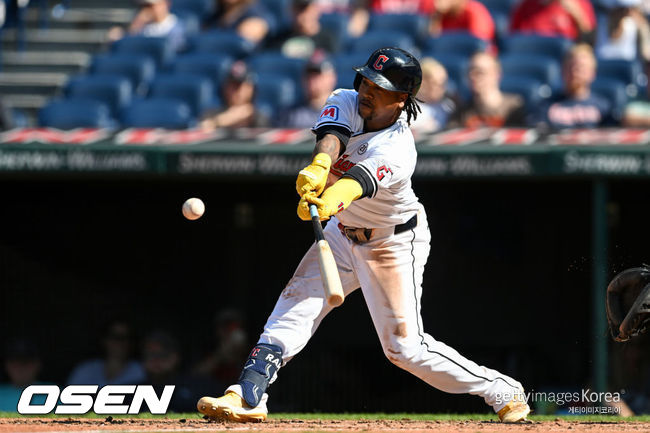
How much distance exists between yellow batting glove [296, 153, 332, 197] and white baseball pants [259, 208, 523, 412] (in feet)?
1.66

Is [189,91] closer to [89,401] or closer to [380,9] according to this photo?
[380,9]

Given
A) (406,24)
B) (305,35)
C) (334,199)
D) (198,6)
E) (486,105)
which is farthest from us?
(198,6)

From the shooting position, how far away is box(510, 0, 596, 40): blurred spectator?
980 centimetres

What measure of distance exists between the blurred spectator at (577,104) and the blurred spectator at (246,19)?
3.05m

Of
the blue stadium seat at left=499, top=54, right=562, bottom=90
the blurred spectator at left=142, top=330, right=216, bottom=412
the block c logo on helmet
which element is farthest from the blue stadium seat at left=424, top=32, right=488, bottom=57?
the block c logo on helmet

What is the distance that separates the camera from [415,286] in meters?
5.02

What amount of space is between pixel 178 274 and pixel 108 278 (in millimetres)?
528

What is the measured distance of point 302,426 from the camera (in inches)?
197

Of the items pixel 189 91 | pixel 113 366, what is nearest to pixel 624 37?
pixel 189 91

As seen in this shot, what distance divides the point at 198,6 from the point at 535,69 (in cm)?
364

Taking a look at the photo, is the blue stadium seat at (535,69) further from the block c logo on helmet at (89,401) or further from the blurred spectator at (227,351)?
the block c logo on helmet at (89,401)

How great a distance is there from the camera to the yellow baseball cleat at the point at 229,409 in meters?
4.76

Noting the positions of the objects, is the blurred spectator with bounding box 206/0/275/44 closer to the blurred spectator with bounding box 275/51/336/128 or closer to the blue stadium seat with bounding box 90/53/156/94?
the blue stadium seat with bounding box 90/53/156/94

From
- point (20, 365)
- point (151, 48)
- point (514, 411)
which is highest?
point (151, 48)
